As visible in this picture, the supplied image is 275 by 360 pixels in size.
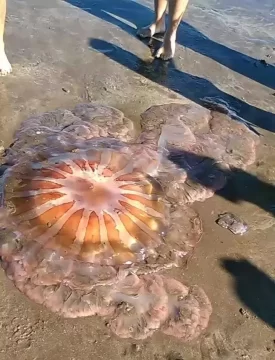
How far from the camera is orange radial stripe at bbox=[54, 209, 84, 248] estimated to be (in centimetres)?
359

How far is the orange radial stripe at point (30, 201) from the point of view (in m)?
3.79

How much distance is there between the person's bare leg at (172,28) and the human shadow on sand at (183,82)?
0.39ft

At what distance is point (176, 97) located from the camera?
572 cm

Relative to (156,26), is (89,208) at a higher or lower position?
higher

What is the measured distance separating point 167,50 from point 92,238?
11.5ft

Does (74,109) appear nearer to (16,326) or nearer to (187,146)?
(187,146)

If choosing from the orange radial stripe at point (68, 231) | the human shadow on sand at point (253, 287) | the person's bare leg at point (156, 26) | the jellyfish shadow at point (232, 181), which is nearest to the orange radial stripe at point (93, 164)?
the orange radial stripe at point (68, 231)

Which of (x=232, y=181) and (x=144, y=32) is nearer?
(x=232, y=181)

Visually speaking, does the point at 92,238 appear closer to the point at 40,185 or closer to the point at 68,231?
the point at 68,231

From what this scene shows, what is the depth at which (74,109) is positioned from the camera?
516 centimetres

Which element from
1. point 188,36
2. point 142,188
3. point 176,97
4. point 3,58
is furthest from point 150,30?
point 142,188

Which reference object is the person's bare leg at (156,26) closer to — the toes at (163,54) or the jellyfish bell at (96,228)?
the toes at (163,54)

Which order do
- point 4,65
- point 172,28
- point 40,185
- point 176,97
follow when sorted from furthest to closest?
point 172,28 → point 176,97 → point 4,65 → point 40,185

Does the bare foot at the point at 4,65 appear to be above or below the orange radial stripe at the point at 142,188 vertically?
below
